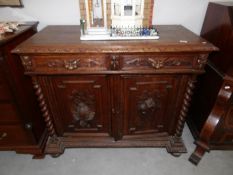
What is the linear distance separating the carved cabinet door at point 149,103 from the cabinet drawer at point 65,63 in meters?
0.21

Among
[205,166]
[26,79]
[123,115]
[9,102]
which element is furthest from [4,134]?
[205,166]

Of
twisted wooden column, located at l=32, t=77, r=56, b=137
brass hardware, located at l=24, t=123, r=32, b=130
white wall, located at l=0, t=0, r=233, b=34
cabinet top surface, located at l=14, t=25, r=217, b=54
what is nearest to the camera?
cabinet top surface, located at l=14, t=25, r=217, b=54

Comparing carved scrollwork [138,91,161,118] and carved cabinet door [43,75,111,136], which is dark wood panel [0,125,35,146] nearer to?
carved cabinet door [43,75,111,136]

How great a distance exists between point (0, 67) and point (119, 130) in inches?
36.6

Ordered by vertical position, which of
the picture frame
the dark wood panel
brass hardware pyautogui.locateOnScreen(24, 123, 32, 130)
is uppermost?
the picture frame

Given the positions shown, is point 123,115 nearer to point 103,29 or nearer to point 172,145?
point 172,145

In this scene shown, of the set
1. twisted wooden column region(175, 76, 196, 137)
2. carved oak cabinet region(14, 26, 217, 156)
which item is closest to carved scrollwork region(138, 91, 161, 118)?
carved oak cabinet region(14, 26, 217, 156)

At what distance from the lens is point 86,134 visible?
144 cm

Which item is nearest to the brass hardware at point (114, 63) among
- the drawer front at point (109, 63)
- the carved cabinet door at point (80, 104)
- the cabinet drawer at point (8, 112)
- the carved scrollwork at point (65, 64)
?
the drawer front at point (109, 63)

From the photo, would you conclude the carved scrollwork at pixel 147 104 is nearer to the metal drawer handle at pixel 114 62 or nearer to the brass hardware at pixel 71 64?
the metal drawer handle at pixel 114 62

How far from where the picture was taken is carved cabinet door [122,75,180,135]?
1.16m

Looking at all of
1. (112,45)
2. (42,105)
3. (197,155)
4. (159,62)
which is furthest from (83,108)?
(197,155)

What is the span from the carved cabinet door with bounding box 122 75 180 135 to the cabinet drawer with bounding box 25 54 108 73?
0.21 metres

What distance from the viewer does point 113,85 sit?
3.83 ft
